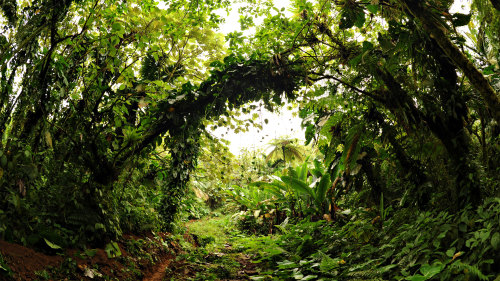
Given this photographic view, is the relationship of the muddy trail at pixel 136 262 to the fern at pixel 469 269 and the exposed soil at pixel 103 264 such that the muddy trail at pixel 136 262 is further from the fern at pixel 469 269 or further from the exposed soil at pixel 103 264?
the fern at pixel 469 269

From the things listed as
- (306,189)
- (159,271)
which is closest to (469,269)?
(159,271)

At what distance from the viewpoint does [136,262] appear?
3.23 m

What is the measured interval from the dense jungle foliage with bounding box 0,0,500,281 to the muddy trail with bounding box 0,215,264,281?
0.59ft

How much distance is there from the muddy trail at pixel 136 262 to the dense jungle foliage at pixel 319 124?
181mm

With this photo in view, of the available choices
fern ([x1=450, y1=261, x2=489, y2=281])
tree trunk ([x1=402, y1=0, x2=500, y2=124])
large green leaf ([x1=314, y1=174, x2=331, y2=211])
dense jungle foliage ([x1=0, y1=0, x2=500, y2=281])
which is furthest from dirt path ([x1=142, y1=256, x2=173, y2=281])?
tree trunk ([x1=402, y1=0, x2=500, y2=124])

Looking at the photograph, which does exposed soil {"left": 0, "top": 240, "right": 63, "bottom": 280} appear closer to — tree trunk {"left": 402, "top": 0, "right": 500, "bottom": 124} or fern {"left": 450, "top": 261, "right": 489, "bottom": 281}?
fern {"left": 450, "top": 261, "right": 489, "bottom": 281}

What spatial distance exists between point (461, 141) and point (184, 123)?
286 centimetres

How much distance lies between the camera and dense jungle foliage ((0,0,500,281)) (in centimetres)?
211

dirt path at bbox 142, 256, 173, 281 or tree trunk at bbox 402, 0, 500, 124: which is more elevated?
tree trunk at bbox 402, 0, 500, 124

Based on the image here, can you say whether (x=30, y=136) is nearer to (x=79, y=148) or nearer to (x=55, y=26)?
(x=79, y=148)

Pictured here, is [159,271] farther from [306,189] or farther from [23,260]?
[306,189]

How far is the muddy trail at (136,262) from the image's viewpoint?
2109 mm

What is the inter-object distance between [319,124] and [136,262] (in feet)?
8.84

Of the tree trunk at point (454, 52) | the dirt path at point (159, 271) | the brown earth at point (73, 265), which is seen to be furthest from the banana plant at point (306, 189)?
the tree trunk at point (454, 52)
